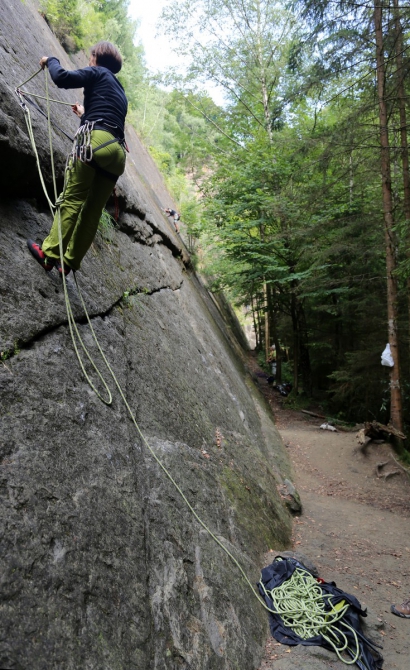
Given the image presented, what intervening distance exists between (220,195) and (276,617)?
1444 centimetres

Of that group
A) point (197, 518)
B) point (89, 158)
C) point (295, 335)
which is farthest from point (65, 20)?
point (295, 335)

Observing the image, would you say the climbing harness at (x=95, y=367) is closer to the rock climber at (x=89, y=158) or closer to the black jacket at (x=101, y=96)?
the rock climber at (x=89, y=158)

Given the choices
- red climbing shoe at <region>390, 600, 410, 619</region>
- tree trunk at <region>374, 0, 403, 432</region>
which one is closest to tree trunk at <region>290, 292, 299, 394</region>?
tree trunk at <region>374, 0, 403, 432</region>

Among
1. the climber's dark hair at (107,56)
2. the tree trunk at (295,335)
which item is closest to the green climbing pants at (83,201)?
the climber's dark hair at (107,56)

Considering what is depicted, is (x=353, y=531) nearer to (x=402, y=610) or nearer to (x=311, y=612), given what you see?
(x=402, y=610)

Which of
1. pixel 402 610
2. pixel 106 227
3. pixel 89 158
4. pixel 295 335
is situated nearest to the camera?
pixel 89 158

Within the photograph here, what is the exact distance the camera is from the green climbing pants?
344 centimetres

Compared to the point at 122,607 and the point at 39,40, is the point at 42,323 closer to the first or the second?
the point at 122,607

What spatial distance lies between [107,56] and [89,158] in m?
1.21

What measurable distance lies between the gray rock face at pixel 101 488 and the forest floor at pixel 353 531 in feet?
2.17

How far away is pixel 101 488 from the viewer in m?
2.80

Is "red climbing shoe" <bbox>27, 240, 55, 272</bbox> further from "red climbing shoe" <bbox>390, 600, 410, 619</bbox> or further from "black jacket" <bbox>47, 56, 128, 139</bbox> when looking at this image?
"red climbing shoe" <bbox>390, 600, 410, 619</bbox>

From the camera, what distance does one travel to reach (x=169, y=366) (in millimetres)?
5266

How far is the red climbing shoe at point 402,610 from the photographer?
438 centimetres
